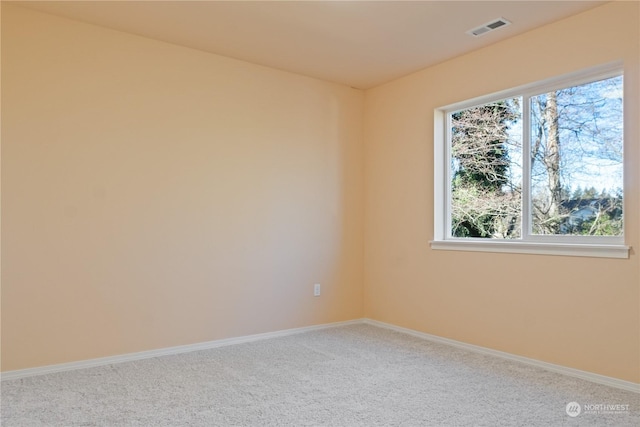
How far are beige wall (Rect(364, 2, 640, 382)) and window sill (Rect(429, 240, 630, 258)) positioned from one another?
0.16 ft

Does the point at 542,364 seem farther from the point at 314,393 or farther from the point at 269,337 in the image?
the point at 269,337

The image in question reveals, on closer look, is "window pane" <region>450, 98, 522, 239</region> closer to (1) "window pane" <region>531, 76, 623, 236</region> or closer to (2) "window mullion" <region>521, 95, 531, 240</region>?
(2) "window mullion" <region>521, 95, 531, 240</region>

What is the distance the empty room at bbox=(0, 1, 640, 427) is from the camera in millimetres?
2756

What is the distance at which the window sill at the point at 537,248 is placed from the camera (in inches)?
112

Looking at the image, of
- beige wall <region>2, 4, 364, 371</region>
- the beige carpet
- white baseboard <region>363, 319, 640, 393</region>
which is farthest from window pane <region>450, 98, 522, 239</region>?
beige wall <region>2, 4, 364, 371</region>

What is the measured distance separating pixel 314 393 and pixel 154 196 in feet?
6.42

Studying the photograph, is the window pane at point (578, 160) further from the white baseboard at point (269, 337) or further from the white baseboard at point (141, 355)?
the white baseboard at point (141, 355)

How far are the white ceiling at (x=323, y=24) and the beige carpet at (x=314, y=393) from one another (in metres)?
2.49

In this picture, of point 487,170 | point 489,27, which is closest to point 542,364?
point 487,170

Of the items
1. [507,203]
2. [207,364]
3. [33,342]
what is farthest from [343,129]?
[33,342]

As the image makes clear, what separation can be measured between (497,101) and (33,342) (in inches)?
156
